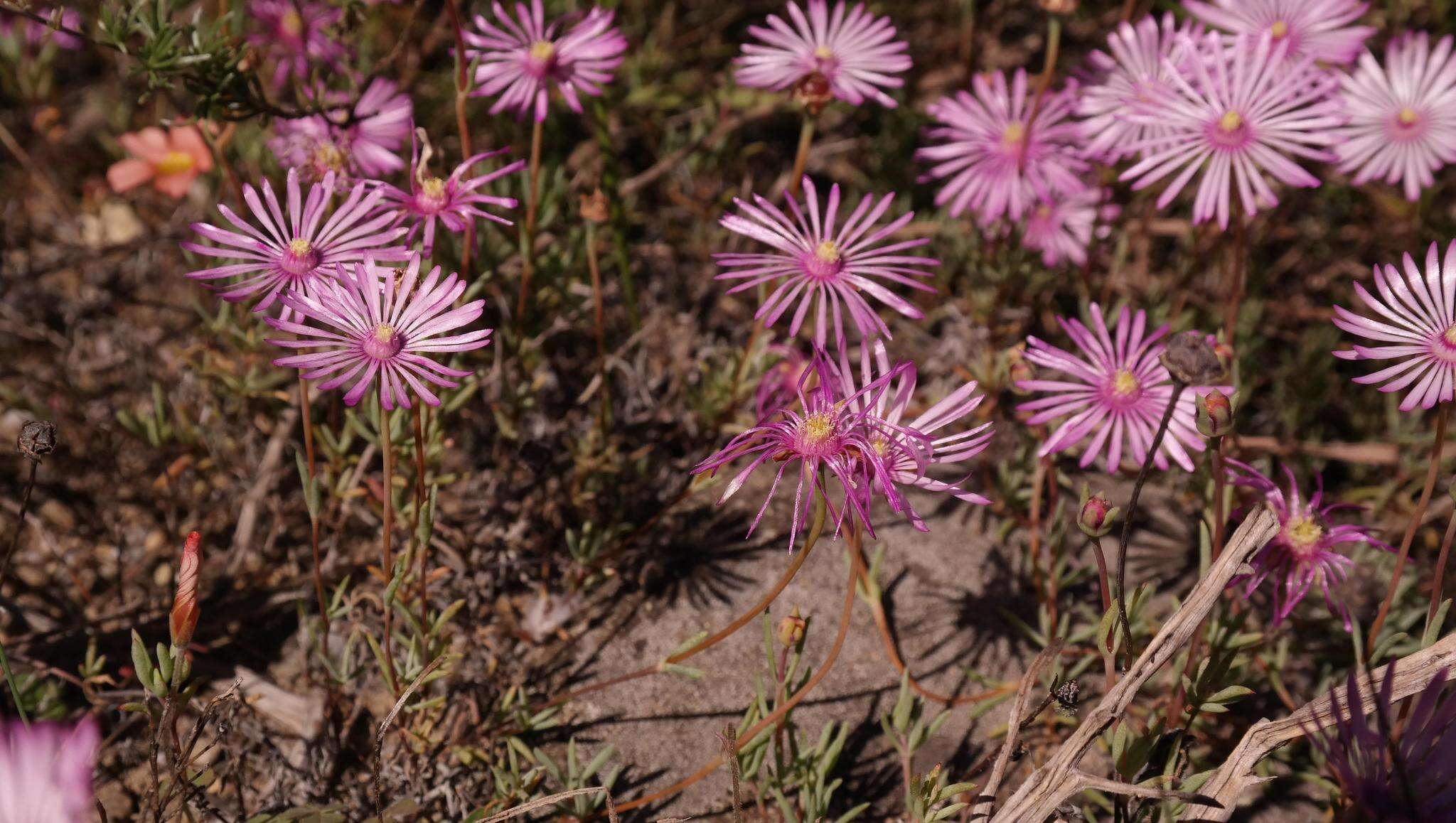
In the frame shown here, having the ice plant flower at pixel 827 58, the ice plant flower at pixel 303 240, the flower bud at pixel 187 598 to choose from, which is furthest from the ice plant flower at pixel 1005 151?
the flower bud at pixel 187 598

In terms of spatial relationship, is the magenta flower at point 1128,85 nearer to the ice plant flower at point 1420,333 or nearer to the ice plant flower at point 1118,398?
the ice plant flower at point 1118,398

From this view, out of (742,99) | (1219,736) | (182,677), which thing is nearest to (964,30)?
(742,99)

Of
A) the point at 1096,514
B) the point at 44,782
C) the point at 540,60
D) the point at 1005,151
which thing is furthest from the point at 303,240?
the point at 1005,151

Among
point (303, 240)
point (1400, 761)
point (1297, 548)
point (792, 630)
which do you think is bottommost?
point (1400, 761)

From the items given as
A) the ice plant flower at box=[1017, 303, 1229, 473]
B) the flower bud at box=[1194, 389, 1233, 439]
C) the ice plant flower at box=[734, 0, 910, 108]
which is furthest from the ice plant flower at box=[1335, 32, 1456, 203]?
the flower bud at box=[1194, 389, 1233, 439]

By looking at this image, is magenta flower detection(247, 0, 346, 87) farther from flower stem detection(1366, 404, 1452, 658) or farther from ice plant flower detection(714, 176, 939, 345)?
flower stem detection(1366, 404, 1452, 658)

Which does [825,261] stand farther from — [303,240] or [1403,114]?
[1403,114]

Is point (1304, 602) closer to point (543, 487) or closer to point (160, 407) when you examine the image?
point (543, 487)
